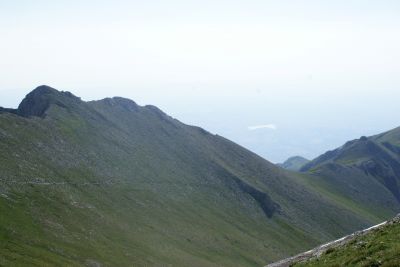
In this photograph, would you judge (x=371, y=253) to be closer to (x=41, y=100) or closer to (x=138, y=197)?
(x=138, y=197)

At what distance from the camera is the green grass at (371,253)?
22.6m

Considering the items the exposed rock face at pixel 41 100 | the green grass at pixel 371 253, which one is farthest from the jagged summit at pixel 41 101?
the green grass at pixel 371 253

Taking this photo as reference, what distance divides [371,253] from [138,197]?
3382 inches

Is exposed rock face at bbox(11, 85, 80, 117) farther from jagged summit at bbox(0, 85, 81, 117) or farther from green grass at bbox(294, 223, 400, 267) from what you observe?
green grass at bbox(294, 223, 400, 267)

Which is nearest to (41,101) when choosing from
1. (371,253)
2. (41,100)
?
(41,100)

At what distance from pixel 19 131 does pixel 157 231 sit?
3729cm

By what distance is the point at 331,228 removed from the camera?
150 metres

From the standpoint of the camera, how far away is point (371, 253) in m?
25.0

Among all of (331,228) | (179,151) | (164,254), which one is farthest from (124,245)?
(331,228)

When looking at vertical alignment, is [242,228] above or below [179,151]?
below

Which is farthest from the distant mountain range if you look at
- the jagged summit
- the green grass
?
the green grass

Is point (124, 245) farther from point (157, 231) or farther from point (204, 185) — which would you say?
point (204, 185)

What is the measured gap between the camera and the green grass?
22641 millimetres

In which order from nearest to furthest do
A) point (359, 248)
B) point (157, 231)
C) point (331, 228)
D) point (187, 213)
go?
point (359, 248)
point (157, 231)
point (187, 213)
point (331, 228)
